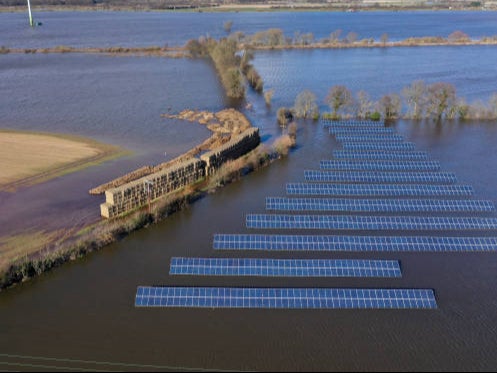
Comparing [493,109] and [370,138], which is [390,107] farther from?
[493,109]

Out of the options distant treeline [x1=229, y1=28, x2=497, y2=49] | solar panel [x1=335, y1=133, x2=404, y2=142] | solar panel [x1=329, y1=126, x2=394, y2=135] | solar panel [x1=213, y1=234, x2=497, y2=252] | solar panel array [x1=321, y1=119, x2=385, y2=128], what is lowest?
solar panel [x1=213, y1=234, x2=497, y2=252]

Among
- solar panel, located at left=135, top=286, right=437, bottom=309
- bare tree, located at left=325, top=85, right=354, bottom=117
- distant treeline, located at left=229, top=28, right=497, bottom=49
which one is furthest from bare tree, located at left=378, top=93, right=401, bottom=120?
distant treeline, located at left=229, top=28, right=497, bottom=49

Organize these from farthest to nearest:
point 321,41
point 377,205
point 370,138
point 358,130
→ point 321,41 → point 358,130 → point 370,138 → point 377,205

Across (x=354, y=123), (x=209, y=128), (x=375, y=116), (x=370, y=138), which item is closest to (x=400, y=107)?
(x=375, y=116)

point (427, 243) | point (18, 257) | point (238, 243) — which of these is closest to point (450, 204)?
point (427, 243)

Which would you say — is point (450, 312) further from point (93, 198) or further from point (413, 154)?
point (93, 198)

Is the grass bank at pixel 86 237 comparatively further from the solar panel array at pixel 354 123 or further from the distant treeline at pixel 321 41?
the distant treeline at pixel 321 41

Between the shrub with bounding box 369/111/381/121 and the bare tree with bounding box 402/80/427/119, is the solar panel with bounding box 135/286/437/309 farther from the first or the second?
the bare tree with bounding box 402/80/427/119
